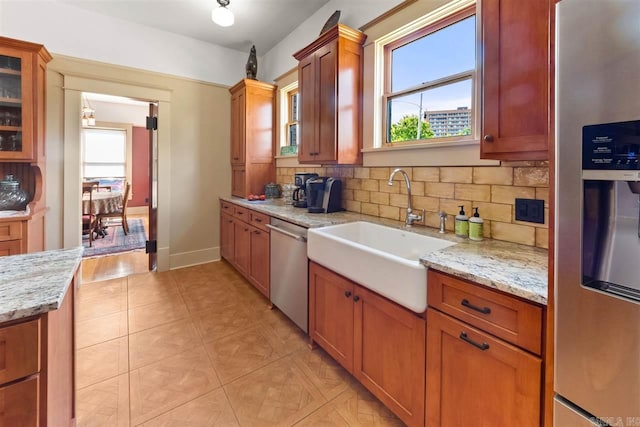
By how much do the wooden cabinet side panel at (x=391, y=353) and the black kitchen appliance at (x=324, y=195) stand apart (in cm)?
111

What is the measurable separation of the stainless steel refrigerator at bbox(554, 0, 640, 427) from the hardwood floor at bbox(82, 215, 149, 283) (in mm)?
4124

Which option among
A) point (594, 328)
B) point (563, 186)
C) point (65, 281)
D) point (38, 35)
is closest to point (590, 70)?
point (563, 186)

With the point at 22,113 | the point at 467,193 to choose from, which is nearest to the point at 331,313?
the point at 467,193

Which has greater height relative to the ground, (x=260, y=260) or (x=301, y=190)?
(x=301, y=190)

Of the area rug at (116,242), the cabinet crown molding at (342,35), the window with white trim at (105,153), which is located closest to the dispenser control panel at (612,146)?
the cabinet crown molding at (342,35)

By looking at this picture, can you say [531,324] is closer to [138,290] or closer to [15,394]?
[15,394]

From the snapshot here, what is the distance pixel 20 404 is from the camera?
0.77m

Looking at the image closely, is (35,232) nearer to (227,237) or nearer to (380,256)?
(227,237)

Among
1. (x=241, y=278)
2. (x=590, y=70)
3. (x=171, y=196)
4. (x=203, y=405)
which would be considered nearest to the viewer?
(x=590, y=70)

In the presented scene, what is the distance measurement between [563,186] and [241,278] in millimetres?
3227

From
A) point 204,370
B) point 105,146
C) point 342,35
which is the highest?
point 105,146

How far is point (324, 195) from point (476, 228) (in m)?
1.33

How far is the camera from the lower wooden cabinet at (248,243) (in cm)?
272

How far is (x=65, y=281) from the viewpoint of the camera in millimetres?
932
